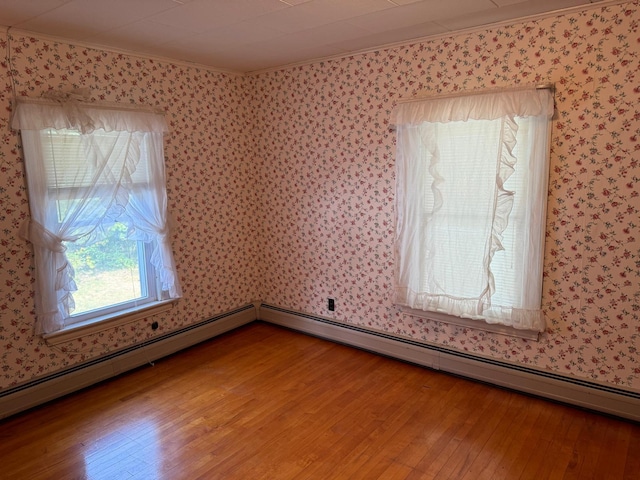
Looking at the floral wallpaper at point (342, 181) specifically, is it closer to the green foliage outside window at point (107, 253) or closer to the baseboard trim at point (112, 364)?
the baseboard trim at point (112, 364)

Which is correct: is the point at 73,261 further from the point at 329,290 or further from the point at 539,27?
the point at 539,27

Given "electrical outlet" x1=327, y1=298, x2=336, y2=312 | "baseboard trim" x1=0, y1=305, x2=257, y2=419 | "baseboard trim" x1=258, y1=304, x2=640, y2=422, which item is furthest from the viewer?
"electrical outlet" x1=327, y1=298, x2=336, y2=312

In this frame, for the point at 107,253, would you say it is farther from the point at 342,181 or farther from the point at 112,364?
the point at 342,181

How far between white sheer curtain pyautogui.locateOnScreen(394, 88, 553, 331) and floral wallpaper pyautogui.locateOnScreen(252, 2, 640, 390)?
0.12 metres

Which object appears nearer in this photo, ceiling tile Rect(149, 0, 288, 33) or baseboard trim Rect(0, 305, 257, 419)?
ceiling tile Rect(149, 0, 288, 33)

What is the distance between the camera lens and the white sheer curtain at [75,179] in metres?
2.95

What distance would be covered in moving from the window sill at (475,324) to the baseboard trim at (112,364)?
1.79 meters

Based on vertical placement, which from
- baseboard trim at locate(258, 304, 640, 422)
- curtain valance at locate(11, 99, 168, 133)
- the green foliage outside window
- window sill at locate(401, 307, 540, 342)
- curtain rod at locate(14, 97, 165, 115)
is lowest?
baseboard trim at locate(258, 304, 640, 422)

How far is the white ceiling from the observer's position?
2.46 meters

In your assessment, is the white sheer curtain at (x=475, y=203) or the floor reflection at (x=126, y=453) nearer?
the floor reflection at (x=126, y=453)

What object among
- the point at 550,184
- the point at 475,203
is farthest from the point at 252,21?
the point at 550,184

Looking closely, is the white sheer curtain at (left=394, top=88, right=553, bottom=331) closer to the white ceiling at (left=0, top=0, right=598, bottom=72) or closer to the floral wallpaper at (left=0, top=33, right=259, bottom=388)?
the white ceiling at (left=0, top=0, right=598, bottom=72)

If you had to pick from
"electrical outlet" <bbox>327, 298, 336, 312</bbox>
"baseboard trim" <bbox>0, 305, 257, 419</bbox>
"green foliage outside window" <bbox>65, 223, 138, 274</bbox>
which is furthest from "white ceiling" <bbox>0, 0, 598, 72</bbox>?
"baseboard trim" <bbox>0, 305, 257, 419</bbox>

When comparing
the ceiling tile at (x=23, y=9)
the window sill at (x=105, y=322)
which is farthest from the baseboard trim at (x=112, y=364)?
the ceiling tile at (x=23, y=9)
